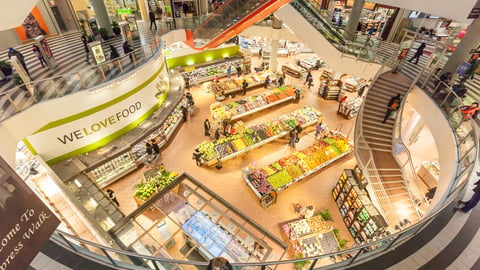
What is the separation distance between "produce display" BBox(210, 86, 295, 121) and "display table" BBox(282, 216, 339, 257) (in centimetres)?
660

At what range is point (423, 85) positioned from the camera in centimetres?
840

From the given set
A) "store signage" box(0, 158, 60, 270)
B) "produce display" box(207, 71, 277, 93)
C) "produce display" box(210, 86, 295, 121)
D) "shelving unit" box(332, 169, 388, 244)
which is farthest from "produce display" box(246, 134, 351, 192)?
"produce display" box(207, 71, 277, 93)

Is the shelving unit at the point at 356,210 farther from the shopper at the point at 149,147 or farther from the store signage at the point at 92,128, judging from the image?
the store signage at the point at 92,128

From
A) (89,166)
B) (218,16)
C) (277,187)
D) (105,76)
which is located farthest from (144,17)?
(277,187)

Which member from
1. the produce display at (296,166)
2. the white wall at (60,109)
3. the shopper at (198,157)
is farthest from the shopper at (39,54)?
the produce display at (296,166)

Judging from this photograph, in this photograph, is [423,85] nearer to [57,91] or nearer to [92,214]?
[92,214]

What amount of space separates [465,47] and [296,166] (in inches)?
282

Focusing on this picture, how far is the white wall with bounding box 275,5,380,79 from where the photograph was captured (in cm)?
1022

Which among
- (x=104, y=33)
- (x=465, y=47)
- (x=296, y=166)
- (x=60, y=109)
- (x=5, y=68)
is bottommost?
(x=296, y=166)

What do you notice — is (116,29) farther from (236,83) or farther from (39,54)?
(236,83)

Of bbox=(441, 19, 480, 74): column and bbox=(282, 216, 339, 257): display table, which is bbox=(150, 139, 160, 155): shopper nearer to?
bbox=(282, 216, 339, 257): display table

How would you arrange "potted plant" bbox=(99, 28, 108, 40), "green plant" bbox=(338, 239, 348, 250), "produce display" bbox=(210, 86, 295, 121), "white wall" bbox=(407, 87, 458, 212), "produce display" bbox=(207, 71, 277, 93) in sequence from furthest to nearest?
"produce display" bbox=(207, 71, 277, 93), "produce display" bbox=(210, 86, 295, 121), "potted plant" bbox=(99, 28, 108, 40), "green plant" bbox=(338, 239, 348, 250), "white wall" bbox=(407, 87, 458, 212)

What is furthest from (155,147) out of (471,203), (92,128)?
(471,203)

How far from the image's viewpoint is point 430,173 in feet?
31.6
